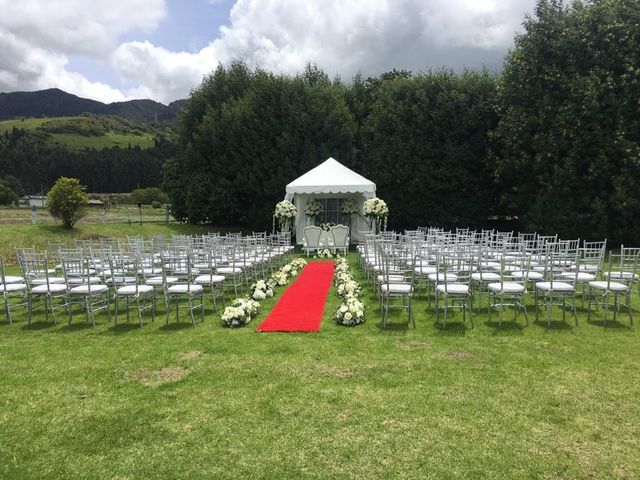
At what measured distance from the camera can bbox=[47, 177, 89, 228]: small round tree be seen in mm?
16062

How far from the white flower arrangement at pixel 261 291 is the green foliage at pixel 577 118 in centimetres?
1279

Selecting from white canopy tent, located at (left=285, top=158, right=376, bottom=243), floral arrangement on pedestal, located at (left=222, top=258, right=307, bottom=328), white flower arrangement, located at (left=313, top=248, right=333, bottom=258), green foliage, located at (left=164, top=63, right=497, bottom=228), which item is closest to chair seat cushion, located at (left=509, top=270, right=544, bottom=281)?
floral arrangement on pedestal, located at (left=222, top=258, right=307, bottom=328)

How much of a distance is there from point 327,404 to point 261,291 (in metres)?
4.97

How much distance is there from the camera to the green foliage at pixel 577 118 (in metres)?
15.6

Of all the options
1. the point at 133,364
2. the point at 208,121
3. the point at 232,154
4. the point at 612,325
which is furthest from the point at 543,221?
the point at 133,364

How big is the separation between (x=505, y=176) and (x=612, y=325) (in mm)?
13804

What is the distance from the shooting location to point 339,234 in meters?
16.9

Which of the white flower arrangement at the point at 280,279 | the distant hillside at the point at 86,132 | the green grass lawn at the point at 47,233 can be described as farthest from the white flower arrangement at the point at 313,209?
the distant hillside at the point at 86,132

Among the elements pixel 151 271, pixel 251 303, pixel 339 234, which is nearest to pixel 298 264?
pixel 339 234

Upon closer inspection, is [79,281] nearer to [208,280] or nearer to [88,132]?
[208,280]

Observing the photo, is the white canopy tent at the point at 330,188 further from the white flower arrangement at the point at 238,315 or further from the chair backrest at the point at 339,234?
the white flower arrangement at the point at 238,315

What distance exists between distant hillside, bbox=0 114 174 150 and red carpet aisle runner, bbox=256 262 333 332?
8851cm

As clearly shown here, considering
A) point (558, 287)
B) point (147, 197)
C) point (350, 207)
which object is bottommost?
point (558, 287)

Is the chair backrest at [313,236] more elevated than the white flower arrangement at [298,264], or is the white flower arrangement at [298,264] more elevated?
the chair backrest at [313,236]
